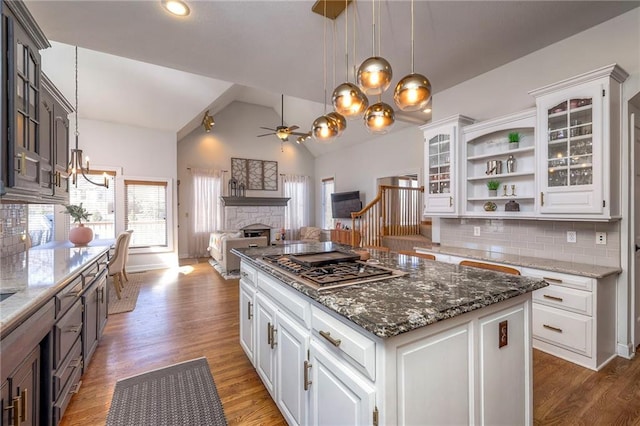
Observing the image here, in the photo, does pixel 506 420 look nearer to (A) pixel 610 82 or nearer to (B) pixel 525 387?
(B) pixel 525 387

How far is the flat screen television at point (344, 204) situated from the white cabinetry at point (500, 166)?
441 cm

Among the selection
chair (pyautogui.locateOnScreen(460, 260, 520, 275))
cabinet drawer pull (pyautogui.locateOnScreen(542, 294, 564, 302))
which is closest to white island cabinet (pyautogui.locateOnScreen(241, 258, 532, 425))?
chair (pyautogui.locateOnScreen(460, 260, 520, 275))

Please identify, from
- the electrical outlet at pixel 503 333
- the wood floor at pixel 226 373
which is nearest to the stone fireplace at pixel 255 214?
the wood floor at pixel 226 373

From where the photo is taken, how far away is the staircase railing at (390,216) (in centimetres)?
534

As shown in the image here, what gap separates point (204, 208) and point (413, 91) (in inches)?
296

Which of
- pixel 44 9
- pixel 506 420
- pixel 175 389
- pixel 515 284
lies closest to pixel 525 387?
pixel 506 420

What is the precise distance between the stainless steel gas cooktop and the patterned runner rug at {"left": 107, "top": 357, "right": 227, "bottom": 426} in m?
1.06

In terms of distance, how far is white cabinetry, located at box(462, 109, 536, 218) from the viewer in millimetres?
2984

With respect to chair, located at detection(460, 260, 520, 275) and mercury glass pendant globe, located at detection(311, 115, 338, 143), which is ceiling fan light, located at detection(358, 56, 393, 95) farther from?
chair, located at detection(460, 260, 520, 275)

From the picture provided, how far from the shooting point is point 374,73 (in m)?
1.75

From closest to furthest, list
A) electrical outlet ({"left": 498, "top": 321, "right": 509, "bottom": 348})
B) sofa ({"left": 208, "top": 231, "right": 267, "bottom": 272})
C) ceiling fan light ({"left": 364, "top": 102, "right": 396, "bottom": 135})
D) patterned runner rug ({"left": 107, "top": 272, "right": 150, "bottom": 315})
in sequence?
electrical outlet ({"left": 498, "top": 321, "right": 509, "bottom": 348}) → ceiling fan light ({"left": 364, "top": 102, "right": 396, "bottom": 135}) → patterned runner rug ({"left": 107, "top": 272, "right": 150, "bottom": 315}) → sofa ({"left": 208, "top": 231, "right": 267, "bottom": 272})

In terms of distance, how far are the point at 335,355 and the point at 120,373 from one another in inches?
86.2

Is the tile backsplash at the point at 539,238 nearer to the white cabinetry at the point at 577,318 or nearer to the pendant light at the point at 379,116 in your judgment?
the white cabinetry at the point at 577,318

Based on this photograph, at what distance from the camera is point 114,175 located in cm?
594
